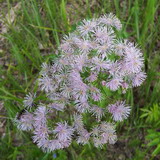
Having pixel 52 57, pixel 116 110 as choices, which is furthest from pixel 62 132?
pixel 52 57

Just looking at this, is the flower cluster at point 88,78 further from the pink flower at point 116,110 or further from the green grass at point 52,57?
the green grass at point 52,57

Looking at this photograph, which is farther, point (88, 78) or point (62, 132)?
point (62, 132)

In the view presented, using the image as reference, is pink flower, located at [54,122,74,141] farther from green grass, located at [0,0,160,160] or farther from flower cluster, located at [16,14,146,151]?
green grass, located at [0,0,160,160]

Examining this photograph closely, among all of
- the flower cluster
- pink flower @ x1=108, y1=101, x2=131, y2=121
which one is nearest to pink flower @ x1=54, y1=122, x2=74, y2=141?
the flower cluster

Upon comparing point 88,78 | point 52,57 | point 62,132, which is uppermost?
point 88,78

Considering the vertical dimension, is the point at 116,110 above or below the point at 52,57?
below

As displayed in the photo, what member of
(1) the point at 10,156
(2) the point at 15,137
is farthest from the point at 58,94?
(2) the point at 15,137

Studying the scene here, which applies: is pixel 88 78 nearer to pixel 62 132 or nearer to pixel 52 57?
pixel 62 132
